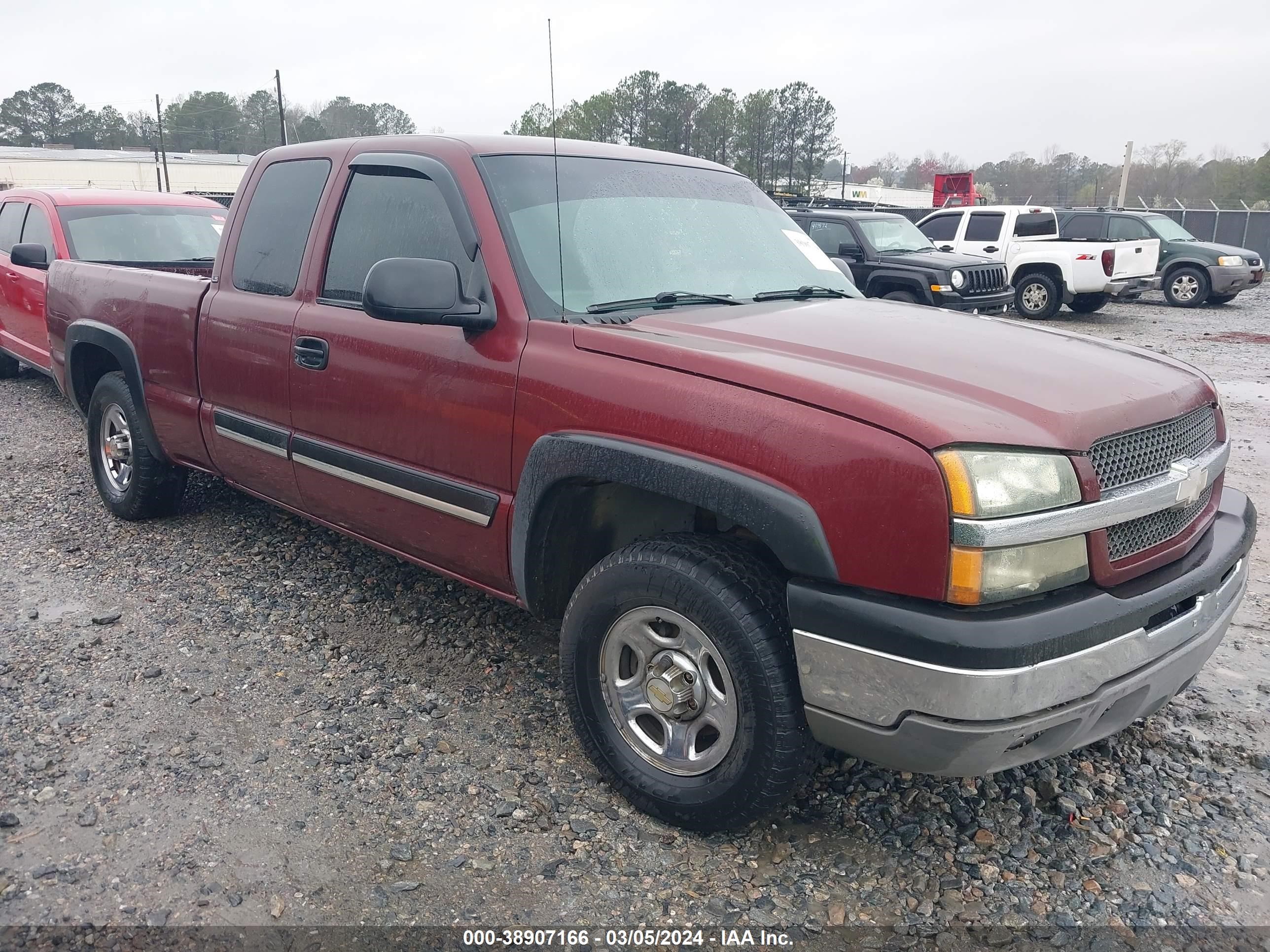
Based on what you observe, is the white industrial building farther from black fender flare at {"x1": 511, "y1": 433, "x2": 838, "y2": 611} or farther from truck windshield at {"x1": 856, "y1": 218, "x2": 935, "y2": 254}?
black fender flare at {"x1": 511, "y1": 433, "x2": 838, "y2": 611}

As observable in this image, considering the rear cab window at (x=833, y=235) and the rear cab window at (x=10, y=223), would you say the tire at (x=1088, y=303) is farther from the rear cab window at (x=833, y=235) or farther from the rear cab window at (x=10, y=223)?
the rear cab window at (x=10, y=223)

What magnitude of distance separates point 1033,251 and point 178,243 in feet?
43.2

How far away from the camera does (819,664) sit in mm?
2246

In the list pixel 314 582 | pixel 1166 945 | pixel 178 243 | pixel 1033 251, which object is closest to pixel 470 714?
pixel 314 582

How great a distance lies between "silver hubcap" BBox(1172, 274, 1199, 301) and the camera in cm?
1772

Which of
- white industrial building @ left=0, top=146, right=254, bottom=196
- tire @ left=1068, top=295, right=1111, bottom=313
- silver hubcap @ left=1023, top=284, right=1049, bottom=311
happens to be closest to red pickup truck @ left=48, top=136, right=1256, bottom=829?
silver hubcap @ left=1023, top=284, right=1049, bottom=311

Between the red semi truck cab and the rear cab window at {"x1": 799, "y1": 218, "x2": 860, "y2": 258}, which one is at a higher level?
the red semi truck cab

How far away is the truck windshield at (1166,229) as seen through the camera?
17.3 meters

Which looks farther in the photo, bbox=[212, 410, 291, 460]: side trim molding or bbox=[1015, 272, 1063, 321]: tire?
bbox=[1015, 272, 1063, 321]: tire

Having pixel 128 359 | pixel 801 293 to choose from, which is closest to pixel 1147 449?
pixel 801 293

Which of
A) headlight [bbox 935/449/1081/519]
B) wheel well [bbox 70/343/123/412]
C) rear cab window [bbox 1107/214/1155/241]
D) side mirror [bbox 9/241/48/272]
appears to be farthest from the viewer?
rear cab window [bbox 1107/214/1155/241]

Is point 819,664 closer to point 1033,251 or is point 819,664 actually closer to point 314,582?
point 314,582

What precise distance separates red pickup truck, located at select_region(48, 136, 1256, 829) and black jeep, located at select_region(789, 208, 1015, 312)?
354 inches

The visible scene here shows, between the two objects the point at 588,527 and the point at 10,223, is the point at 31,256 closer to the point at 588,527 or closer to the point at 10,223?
the point at 10,223
